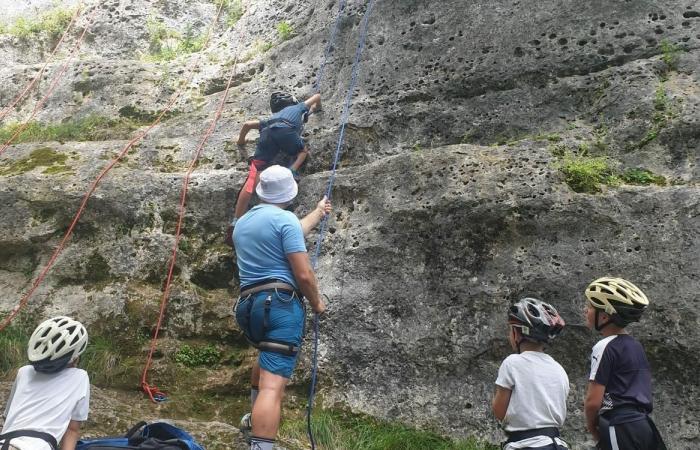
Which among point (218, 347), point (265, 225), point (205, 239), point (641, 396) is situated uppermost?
point (265, 225)

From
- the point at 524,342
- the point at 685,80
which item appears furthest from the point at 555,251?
the point at 685,80

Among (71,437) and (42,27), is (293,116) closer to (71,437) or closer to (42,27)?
(71,437)

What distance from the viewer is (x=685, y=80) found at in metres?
7.14

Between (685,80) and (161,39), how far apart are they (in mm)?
10751

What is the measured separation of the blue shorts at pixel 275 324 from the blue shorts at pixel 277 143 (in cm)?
362

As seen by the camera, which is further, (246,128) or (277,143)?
(246,128)

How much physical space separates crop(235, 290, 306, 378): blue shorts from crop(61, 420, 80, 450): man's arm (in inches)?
53.7

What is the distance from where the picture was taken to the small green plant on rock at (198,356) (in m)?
6.93

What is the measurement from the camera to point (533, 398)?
4.00 metres

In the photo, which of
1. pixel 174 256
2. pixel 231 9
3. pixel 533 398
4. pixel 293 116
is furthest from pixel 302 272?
pixel 231 9

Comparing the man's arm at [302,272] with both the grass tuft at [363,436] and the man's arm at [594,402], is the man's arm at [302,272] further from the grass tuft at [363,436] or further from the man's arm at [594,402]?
the man's arm at [594,402]

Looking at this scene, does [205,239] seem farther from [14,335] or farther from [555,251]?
[555,251]

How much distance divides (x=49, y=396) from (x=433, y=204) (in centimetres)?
449

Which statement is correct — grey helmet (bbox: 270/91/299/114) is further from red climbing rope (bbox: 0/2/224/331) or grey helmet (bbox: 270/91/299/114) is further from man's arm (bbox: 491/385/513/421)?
man's arm (bbox: 491/385/513/421)
